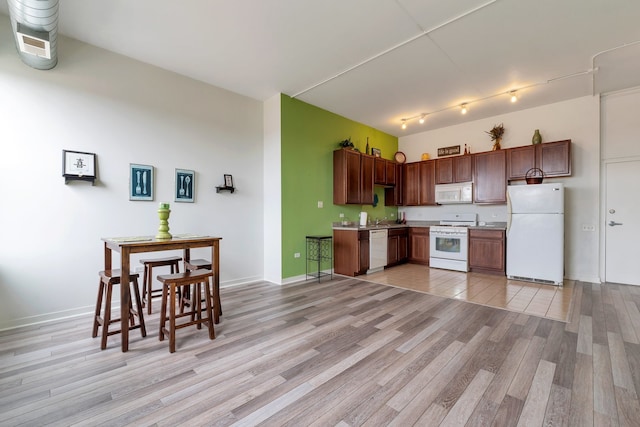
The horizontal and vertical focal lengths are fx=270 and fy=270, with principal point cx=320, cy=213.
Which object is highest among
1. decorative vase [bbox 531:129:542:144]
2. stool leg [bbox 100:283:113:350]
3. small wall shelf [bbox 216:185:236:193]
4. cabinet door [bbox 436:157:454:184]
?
decorative vase [bbox 531:129:542:144]

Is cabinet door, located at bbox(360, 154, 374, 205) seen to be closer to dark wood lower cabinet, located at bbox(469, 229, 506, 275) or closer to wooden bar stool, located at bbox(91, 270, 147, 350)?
dark wood lower cabinet, located at bbox(469, 229, 506, 275)

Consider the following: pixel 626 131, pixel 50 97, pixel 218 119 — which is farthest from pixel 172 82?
pixel 626 131

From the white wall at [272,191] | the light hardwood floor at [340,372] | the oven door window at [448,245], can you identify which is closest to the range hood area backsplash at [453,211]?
the oven door window at [448,245]

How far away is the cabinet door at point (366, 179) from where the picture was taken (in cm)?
558

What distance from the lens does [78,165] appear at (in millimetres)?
3061

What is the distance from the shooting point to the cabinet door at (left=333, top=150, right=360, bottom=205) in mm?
5230

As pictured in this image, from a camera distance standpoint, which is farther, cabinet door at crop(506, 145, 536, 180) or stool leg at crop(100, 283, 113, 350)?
cabinet door at crop(506, 145, 536, 180)

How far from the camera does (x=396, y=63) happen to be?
3639 millimetres

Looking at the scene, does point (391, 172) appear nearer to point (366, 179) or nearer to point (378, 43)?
point (366, 179)

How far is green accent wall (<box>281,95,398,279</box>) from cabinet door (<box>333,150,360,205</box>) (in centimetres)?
10

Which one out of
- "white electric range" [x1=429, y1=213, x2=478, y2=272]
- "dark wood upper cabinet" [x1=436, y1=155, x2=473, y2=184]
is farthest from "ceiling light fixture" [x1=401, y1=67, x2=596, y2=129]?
"white electric range" [x1=429, y1=213, x2=478, y2=272]

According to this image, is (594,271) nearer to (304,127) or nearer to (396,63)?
(396,63)

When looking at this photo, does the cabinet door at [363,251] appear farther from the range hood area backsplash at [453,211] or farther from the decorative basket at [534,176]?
the decorative basket at [534,176]

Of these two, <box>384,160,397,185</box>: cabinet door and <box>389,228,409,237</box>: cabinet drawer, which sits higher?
<box>384,160,397,185</box>: cabinet door
